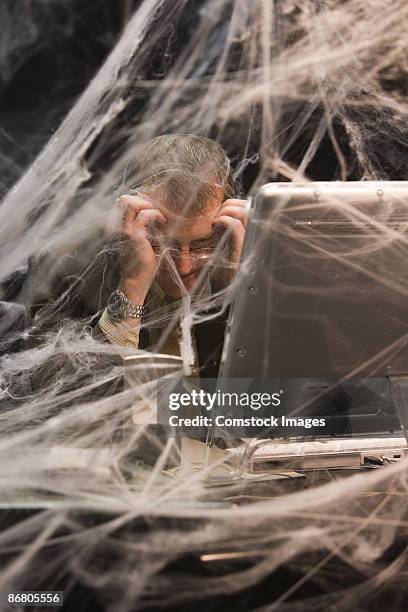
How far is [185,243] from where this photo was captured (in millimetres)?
1129

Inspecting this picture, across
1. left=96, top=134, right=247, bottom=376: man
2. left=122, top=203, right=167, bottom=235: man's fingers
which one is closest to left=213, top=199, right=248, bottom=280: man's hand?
left=96, top=134, right=247, bottom=376: man

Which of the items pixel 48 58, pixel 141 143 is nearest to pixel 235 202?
pixel 141 143

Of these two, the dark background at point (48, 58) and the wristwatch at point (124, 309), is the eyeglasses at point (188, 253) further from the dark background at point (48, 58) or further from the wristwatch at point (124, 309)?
the dark background at point (48, 58)

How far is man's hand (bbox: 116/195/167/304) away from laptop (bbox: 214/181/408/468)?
0.34 metres

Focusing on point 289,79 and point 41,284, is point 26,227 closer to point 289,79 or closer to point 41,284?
point 41,284

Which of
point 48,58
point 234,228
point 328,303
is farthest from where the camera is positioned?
point 48,58

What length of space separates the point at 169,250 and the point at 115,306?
141mm

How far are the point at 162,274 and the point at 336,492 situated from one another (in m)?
0.56

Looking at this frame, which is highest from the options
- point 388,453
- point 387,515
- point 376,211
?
point 376,211

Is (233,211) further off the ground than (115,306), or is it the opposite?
(233,211)

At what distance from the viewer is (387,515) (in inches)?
25.2

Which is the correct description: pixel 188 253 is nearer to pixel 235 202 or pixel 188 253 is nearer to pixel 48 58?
pixel 235 202

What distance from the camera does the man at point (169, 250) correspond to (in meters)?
1.10

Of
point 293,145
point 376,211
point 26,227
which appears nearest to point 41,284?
point 26,227
